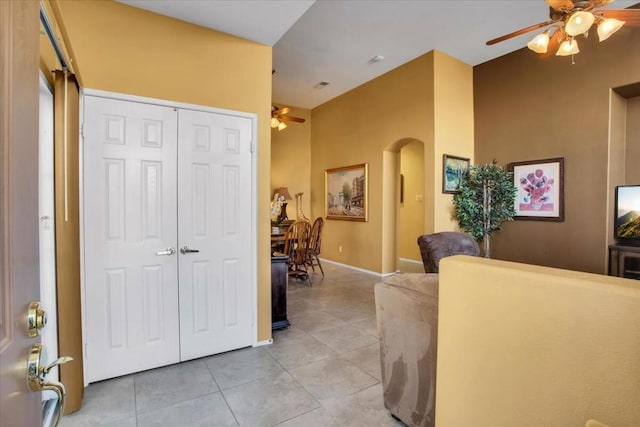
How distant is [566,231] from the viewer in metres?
4.25

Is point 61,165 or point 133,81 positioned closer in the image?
Result: point 61,165

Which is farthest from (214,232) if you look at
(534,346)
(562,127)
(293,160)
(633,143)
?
(633,143)

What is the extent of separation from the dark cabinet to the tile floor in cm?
13

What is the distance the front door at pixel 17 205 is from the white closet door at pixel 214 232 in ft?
6.39

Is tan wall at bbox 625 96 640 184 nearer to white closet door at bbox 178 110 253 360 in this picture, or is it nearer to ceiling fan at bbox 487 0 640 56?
ceiling fan at bbox 487 0 640 56

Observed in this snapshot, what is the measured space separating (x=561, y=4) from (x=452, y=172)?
8.56ft

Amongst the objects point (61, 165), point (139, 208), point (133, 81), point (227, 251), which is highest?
point (133, 81)

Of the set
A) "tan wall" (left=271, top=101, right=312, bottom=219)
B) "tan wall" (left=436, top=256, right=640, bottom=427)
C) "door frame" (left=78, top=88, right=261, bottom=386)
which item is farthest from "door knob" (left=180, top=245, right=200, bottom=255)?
"tan wall" (left=271, top=101, right=312, bottom=219)

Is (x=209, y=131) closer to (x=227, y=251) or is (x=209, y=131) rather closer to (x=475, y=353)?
(x=227, y=251)

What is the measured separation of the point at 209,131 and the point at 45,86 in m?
1.10

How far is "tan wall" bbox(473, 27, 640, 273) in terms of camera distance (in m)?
3.89

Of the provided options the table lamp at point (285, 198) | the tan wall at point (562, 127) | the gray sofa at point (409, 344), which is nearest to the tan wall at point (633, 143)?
the tan wall at point (562, 127)

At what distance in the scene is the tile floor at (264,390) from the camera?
6.54 feet

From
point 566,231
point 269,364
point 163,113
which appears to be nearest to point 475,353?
point 269,364
